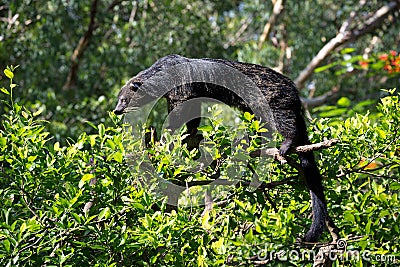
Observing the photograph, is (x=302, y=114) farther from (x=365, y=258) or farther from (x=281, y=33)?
(x=281, y=33)

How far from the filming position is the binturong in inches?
109

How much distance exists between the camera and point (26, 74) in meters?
7.14

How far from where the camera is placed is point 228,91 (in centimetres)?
294

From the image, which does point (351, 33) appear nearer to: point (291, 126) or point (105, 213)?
point (291, 126)

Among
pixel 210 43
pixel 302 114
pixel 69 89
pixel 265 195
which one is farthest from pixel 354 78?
pixel 265 195

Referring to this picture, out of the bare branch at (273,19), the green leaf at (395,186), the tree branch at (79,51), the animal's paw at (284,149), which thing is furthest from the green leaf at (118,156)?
the bare branch at (273,19)

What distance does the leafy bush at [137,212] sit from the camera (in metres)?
1.85

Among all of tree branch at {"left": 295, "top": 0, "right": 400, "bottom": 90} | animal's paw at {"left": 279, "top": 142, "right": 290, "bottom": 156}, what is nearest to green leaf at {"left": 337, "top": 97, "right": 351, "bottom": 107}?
tree branch at {"left": 295, "top": 0, "right": 400, "bottom": 90}

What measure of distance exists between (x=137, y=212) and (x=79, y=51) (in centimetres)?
544

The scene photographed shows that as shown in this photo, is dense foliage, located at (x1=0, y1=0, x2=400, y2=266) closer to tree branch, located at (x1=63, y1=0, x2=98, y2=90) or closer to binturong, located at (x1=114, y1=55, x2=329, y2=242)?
binturong, located at (x1=114, y1=55, x2=329, y2=242)

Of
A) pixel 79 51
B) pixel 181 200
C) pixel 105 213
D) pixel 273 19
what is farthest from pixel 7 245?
pixel 273 19

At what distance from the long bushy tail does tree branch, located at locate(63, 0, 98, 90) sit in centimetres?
508

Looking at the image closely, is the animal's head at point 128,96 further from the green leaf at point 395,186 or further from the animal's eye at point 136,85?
the green leaf at point 395,186

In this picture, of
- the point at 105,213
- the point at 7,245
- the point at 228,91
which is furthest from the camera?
the point at 228,91
